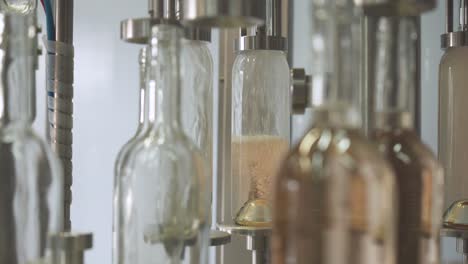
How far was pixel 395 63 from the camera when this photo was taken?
315mm

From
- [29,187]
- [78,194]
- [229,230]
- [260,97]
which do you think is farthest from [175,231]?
[78,194]

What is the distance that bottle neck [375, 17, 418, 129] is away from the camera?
314 mm

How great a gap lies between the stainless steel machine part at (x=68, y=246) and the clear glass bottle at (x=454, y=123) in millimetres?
403

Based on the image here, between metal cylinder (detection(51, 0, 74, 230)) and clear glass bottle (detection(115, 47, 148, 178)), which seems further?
metal cylinder (detection(51, 0, 74, 230))

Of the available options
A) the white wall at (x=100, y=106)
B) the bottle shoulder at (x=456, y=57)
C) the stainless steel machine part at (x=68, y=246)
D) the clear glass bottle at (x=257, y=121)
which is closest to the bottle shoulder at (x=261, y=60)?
the clear glass bottle at (x=257, y=121)

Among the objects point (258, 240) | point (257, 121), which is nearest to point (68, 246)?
point (258, 240)

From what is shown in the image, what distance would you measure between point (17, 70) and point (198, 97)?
264mm

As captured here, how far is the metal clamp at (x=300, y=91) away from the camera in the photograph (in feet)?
1.64

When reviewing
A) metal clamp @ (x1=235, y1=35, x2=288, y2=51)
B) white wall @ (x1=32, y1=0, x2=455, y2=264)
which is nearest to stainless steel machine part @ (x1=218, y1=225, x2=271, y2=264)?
metal clamp @ (x1=235, y1=35, x2=288, y2=51)

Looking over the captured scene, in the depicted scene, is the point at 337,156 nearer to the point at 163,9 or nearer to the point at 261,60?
the point at 163,9

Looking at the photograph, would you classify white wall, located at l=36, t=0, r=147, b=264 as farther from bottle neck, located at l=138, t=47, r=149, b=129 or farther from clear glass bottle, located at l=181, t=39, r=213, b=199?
bottle neck, located at l=138, t=47, r=149, b=129

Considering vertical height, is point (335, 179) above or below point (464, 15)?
below

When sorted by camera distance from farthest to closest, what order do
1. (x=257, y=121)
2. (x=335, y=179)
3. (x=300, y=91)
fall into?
(x=257, y=121) → (x=300, y=91) → (x=335, y=179)

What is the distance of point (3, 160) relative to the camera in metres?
0.37
